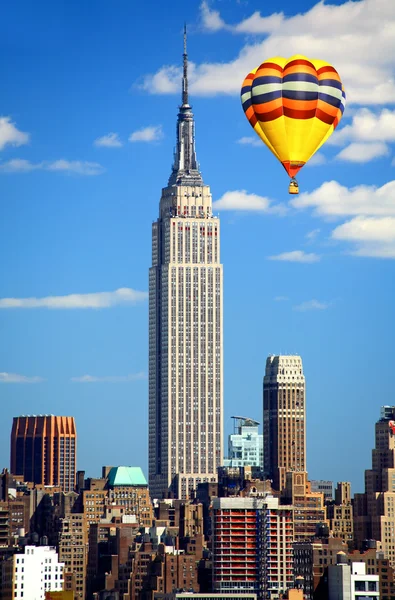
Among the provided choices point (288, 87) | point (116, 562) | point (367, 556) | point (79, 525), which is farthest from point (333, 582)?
point (288, 87)

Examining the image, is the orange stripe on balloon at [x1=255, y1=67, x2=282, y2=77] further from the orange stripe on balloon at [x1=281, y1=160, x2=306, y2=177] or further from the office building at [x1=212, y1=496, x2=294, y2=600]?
the office building at [x1=212, y1=496, x2=294, y2=600]

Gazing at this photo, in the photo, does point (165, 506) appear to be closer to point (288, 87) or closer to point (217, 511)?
point (217, 511)

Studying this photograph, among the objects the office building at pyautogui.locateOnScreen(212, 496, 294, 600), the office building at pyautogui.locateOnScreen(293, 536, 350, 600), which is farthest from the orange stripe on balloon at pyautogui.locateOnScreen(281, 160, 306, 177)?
the office building at pyautogui.locateOnScreen(212, 496, 294, 600)

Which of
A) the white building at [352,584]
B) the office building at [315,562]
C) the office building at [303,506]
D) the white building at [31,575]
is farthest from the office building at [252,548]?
the office building at [303,506]

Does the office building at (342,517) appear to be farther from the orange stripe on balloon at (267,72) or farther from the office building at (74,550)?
the orange stripe on balloon at (267,72)

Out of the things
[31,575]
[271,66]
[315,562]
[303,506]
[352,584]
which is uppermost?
[271,66]

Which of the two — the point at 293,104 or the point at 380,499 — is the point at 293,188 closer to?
the point at 293,104

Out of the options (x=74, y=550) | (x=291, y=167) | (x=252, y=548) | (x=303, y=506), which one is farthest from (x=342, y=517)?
(x=291, y=167)
